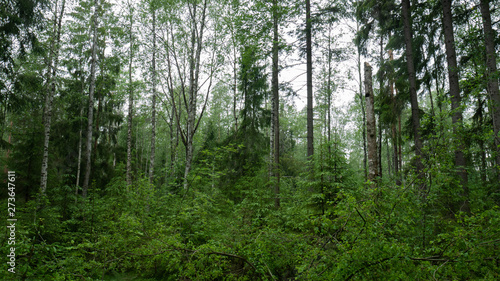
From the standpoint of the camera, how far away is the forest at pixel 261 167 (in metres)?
3.49

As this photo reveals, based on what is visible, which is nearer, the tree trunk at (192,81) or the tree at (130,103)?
the tree trunk at (192,81)

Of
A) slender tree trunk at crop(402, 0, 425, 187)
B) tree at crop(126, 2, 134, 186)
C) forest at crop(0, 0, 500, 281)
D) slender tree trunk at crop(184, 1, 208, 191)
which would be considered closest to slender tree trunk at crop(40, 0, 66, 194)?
forest at crop(0, 0, 500, 281)

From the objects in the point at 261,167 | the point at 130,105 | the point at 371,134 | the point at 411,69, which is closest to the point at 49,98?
the point at 130,105

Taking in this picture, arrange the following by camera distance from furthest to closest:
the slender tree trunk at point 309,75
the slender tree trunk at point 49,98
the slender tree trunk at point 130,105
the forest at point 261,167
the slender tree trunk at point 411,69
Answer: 1. the slender tree trunk at point 130,105
2. the slender tree trunk at point 309,75
3. the slender tree trunk at point 49,98
4. the slender tree trunk at point 411,69
5. the forest at point 261,167

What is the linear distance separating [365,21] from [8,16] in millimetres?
13692

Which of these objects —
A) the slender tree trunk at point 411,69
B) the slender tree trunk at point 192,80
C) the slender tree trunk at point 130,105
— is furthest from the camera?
the slender tree trunk at point 130,105

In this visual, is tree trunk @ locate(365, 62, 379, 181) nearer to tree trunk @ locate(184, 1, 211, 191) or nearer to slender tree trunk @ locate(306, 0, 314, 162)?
slender tree trunk @ locate(306, 0, 314, 162)

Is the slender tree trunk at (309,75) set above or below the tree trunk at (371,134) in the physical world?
above

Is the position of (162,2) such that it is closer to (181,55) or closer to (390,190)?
(181,55)

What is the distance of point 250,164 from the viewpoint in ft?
42.4

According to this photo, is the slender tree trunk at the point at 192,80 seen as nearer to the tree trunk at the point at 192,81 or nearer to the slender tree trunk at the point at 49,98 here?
the tree trunk at the point at 192,81

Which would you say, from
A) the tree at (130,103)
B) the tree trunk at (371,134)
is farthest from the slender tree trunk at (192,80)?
the tree trunk at (371,134)

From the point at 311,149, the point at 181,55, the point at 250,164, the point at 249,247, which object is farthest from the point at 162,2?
the point at 249,247

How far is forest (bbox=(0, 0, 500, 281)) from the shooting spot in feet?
11.5
